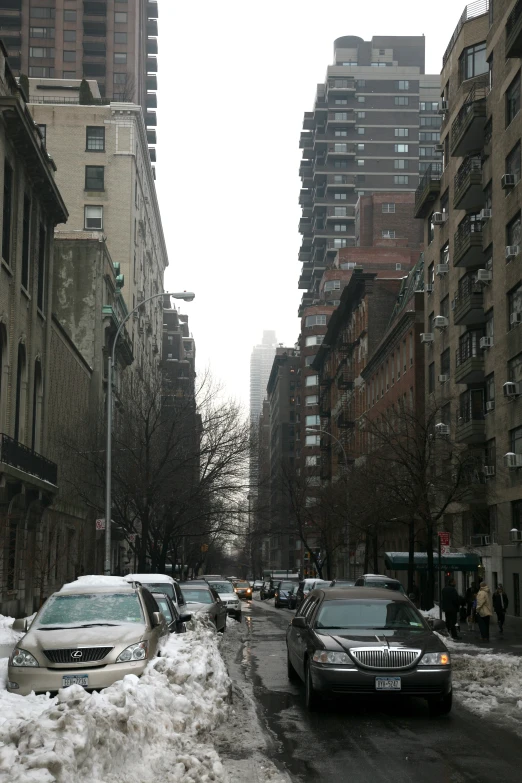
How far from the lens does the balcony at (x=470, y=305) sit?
4456 centimetres

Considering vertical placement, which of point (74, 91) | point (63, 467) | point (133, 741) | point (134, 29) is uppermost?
point (134, 29)

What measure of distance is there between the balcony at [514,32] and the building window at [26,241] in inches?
736

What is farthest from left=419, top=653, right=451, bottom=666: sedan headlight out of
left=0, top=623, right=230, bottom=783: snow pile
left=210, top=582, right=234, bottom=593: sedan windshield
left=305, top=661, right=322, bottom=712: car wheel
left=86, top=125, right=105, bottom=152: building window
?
left=86, top=125, right=105, bottom=152: building window

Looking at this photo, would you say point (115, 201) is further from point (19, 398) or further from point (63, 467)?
point (19, 398)

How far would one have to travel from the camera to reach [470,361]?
44.4 metres

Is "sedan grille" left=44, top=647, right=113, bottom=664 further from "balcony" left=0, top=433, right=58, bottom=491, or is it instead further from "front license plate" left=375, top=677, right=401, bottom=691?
"balcony" left=0, top=433, right=58, bottom=491

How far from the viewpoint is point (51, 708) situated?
7801mm

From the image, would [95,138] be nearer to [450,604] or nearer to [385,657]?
[450,604]

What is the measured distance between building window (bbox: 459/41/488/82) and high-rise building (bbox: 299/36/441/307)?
101 meters

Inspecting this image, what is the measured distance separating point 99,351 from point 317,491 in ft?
66.1

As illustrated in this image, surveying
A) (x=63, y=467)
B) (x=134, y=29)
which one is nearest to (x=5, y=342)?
(x=63, y=467)

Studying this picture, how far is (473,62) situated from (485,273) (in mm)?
12198

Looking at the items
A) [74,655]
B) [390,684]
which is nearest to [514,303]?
[390,684]

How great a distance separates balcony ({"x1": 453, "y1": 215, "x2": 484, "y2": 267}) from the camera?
147 ft
